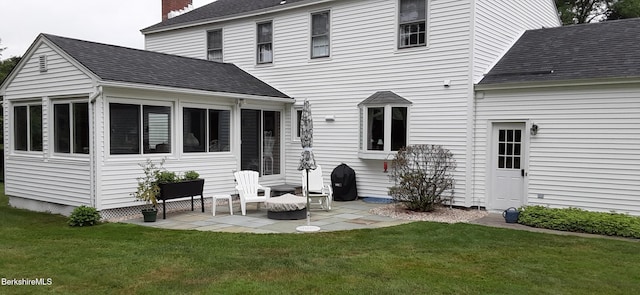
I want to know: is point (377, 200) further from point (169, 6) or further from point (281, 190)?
point (169, 6)

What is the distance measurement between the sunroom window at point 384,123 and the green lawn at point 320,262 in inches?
133

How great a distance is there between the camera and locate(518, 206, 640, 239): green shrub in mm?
7933

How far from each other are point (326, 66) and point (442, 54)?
3.20 m

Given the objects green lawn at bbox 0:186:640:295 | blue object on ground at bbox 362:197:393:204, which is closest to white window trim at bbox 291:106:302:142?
blue object on ground at bbox 362:197:393:204

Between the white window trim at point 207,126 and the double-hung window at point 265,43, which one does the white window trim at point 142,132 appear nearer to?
the white window trim at point 207,126

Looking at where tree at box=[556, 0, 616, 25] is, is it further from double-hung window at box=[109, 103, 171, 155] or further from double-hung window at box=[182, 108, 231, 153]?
double-hung window at box=[109, 103, 171, 155]

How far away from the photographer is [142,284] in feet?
17.2

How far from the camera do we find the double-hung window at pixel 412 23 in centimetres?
1115

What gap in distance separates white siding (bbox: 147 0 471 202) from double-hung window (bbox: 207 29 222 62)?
37 centimetres

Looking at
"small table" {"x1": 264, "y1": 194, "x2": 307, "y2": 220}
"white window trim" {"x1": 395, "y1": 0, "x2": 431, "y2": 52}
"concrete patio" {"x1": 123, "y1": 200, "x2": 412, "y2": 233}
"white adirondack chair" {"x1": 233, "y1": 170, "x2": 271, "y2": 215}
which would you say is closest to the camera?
"concrete patio" {"x1": 123, "y1": 200, "x2": 412, "y2": 233}

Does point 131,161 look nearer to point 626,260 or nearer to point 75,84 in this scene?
point 75,84

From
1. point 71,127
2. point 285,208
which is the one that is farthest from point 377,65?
point 71,127

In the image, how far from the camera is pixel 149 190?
30.1 feet

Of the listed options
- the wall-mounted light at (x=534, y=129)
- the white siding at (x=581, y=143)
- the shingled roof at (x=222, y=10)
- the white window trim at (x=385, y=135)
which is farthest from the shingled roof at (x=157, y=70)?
the wall-mounted light at (x=534, y=129)
